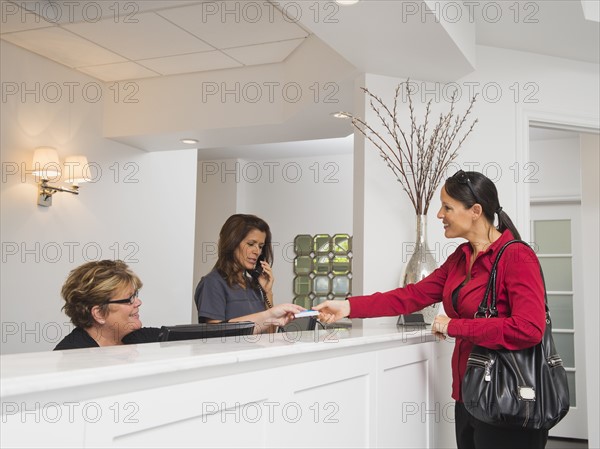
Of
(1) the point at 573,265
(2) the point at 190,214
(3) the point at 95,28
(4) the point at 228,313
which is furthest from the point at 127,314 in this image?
(1) the point at 573,265

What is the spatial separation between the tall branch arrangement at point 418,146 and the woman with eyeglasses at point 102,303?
4.45ft

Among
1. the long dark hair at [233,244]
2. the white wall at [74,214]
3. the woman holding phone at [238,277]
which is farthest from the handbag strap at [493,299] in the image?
the white wall at [74,214]

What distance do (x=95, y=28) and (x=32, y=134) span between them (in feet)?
2.63

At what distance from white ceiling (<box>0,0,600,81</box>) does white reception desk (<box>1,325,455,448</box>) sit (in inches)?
49.4

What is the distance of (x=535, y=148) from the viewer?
225 inches

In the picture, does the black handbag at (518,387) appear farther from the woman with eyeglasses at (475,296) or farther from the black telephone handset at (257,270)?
the black telephone handset at (257,270)

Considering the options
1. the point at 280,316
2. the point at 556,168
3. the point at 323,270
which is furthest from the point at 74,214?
the point at 556,168

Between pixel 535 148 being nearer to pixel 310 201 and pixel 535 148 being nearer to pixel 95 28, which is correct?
pixel 310 201

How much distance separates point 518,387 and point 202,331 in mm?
879

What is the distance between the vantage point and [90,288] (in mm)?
2186

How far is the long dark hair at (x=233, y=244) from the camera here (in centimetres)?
265

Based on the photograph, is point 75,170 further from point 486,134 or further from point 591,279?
point 591,279

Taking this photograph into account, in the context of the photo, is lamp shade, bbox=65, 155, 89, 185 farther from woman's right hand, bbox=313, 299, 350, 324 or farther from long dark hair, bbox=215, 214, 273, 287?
woman's right hand, bbox=313, 299, 350, 324

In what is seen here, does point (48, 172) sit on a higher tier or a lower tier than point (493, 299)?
higher
